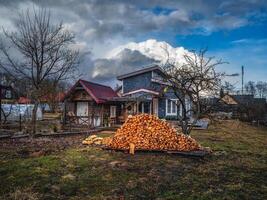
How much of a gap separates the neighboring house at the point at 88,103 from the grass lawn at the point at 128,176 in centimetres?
1500

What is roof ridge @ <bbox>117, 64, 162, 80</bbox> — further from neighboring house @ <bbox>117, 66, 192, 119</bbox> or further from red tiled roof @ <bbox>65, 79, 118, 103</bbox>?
red tiled roof @ <bbox>65, 79, 118, 103</bbox>

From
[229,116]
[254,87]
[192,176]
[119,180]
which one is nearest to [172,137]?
[192,176]

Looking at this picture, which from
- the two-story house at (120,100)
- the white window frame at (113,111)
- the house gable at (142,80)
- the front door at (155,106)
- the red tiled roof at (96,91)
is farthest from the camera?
the front door at (155,106)

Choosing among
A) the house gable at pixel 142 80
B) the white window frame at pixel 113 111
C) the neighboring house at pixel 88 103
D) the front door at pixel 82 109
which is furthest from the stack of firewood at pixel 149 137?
the house gable at pixel 142 80

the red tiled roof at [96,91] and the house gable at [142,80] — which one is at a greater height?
the house gable at [142,80]

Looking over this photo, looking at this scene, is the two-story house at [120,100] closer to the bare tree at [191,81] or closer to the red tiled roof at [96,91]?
the red tiled roof at [96,91]

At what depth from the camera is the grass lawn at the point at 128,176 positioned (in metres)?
7.41

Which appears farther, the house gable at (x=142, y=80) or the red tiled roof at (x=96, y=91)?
the house gable at (x=142, y=80)

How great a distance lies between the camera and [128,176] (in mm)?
9188

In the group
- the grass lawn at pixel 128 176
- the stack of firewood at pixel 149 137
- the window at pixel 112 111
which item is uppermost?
the window at pixel 112 111

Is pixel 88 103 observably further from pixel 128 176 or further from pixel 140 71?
pixel 128 176

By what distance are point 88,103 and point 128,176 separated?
69.5 ft

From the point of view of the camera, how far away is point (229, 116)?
154 feet

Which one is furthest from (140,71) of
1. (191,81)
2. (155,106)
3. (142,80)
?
(191,81)
